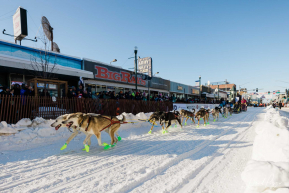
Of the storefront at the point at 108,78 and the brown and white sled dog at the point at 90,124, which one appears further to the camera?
the storefront at the point at 108,78

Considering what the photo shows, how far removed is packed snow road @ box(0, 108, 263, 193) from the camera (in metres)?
2.52

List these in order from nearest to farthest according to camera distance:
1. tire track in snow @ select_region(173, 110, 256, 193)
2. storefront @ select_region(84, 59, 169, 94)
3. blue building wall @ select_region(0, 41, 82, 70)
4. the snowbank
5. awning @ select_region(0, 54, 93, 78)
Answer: tire track in snow @ select_region(173, 110, 256, 193)
the snowbank
awning @ select_region(0, 54, 93, 78)
blue building wall @ select_region(0, 41, 82, 70)
storefront @ select_region(84, 59, 169, 94)

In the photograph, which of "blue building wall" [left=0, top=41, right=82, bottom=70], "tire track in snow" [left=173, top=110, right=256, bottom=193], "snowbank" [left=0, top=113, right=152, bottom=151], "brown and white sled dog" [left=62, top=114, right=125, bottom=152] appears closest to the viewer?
"tire track in snow" [left=173, top=110, right=256, bottom=193]

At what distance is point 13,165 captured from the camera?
10.8 ft

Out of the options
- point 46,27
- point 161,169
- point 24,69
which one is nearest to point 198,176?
point 161,169

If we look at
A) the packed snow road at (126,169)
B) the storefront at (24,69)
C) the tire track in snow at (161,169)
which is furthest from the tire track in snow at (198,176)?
the storefront at (24,69)

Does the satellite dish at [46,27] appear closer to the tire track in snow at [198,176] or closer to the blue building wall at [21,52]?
the blue building wall at [21,52]

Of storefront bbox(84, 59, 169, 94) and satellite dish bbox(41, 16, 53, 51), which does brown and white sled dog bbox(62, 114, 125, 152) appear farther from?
satellite dish bbox(41, 16, 53, 51)

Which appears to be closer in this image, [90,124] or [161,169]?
[161,169]

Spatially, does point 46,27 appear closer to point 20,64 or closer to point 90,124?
point 20,64

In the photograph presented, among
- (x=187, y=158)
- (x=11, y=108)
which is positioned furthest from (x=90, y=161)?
(x=11, y=108)

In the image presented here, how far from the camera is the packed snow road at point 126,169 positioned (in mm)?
2520

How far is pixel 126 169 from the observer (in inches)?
124

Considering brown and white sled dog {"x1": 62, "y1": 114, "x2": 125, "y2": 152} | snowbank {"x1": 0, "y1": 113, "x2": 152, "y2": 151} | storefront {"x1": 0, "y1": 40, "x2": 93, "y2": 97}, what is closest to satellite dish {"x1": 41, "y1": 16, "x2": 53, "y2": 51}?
storefront {"x1": 0, "y1": 40, "x2": 93, "y2": 97}
